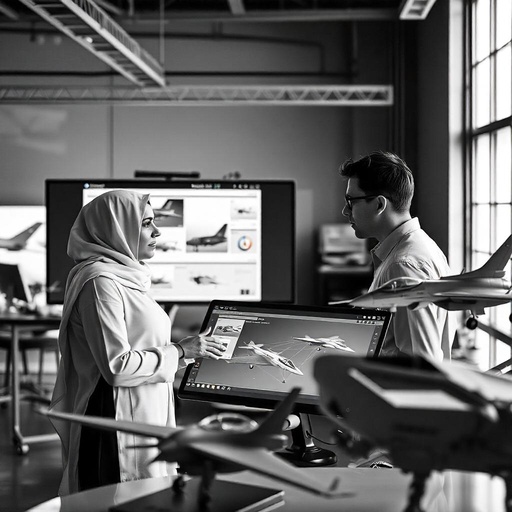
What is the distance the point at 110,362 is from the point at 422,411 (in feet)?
5.25

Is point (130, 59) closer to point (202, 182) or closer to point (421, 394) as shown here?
point (202, 182)

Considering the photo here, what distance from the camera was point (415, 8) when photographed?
15.2ft

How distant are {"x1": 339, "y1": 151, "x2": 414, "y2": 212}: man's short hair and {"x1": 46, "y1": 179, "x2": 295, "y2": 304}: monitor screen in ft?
9.04

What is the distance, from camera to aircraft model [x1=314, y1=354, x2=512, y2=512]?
1.16 meters

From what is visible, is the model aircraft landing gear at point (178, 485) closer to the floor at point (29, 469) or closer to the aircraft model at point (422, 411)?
the aircraft model at point (422, 411)

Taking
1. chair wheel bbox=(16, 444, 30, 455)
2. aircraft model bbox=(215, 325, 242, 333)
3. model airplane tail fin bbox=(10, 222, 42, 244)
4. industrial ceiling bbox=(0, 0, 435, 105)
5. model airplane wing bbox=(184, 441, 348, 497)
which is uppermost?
industrial ceiling bbox=(0, 0, 435, 105)

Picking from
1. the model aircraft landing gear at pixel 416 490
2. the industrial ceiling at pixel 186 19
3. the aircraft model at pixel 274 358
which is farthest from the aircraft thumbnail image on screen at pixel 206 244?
the model aircraft landing gear at pixel 416 490

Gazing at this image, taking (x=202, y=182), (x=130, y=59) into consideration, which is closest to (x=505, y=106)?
(x=202, y=182)

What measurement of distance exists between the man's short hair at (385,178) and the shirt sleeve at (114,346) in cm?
85

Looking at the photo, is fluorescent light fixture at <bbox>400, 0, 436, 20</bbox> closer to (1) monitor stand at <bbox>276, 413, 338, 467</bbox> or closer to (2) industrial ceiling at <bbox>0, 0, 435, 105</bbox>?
(1) monitor stand at <bbox>276, 413, 338, 467</bbox>

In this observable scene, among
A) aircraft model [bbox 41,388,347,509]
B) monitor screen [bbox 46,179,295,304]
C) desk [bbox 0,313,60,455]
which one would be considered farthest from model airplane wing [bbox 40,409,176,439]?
desk [bbox 0,313,60,455]

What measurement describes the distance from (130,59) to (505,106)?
10.1 ft

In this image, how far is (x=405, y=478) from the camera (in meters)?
1.88

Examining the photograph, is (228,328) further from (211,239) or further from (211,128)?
(211,128)
